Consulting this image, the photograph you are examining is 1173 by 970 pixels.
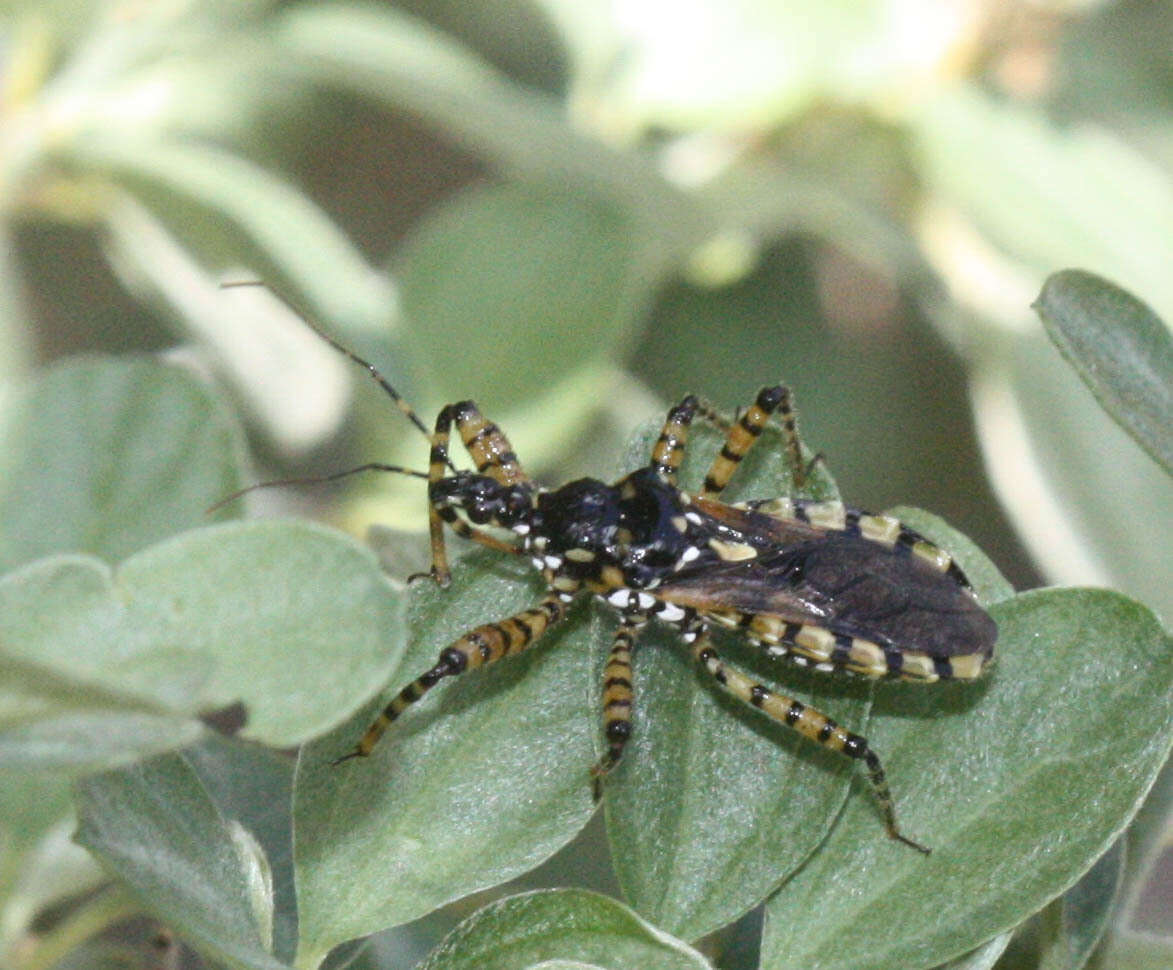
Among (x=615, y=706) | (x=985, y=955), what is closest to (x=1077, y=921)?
(x=985, y=955)

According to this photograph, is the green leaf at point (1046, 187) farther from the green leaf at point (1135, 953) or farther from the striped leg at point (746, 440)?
the green leaf at point (1135, 953)

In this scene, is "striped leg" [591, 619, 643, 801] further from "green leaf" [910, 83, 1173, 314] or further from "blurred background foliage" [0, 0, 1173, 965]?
"green leaf" [910, 83, 1173, 314]

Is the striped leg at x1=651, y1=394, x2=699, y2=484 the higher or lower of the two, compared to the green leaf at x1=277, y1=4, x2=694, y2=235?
higher

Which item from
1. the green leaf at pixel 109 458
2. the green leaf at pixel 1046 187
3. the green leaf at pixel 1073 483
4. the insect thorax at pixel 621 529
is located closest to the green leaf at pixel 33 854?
the green leaf at pixel 109 458

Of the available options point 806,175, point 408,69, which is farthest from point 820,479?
point 806,175

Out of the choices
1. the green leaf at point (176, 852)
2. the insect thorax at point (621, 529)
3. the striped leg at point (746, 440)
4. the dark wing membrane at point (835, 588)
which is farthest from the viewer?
the insect thorax at point (621, 529)

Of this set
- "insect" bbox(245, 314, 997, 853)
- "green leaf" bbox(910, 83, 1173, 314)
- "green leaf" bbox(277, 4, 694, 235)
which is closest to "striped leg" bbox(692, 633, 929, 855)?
"insect" bbox(245, 314, 997, 853)
